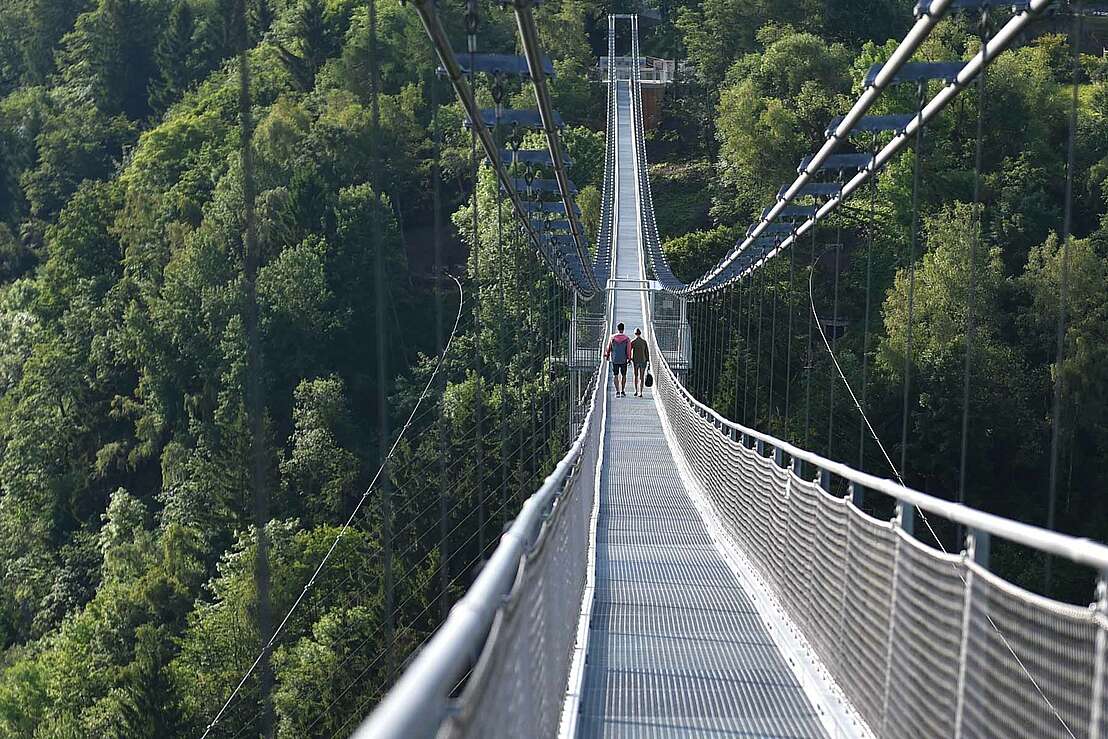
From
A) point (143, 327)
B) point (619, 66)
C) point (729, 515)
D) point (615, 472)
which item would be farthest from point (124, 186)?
point (729, 515)

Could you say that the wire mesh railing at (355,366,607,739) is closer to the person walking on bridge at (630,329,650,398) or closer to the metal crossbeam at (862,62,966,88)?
the metal crossbeam at (862,62,966,88)

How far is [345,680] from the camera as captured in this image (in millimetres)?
27688

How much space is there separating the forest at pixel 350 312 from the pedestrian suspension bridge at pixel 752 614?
3.02ft

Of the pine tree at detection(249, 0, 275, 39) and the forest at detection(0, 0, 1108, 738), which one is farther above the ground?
the pine tree at detection(249, 0, 275, 39)

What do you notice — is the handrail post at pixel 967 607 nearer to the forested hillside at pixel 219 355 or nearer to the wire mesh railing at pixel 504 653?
the wire mesh railing at pixel 504 653

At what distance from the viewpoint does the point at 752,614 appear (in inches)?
244

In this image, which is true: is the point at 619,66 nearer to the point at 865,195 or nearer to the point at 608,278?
the point at 865,195

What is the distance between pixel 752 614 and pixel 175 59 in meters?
67.6

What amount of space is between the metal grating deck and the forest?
850mm

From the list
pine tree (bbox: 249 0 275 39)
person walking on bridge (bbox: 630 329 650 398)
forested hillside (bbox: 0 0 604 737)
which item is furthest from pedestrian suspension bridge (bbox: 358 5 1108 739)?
pine tree (bbox: 249 0 275 39)

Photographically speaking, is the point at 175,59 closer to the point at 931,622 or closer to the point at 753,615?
the point at 753,615

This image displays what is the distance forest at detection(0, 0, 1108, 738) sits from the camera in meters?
27.8

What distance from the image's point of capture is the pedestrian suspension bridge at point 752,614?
2305 mm

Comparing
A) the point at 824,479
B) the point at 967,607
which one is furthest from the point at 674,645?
the point at 967,607
